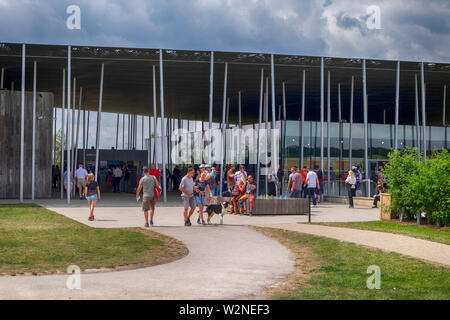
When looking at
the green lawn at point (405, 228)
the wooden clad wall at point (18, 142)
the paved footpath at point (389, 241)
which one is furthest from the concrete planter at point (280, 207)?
the wooden clad wall at point (18, 142)

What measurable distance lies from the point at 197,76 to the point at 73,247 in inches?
902

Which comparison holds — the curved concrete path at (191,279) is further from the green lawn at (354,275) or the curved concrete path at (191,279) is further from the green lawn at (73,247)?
the green lawn at (73,247)

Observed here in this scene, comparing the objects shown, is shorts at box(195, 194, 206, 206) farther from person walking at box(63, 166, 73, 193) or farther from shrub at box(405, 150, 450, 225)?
person walking at box(63, 166, 73, 193)

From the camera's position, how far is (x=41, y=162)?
95.5ft

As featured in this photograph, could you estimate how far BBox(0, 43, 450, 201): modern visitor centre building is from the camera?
28578 mm

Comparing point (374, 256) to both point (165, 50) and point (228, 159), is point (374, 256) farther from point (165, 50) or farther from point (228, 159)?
point (228, 159)

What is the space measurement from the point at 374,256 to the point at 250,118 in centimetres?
4518

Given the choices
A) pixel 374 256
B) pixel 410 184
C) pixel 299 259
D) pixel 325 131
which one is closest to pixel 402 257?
pixel 374 256

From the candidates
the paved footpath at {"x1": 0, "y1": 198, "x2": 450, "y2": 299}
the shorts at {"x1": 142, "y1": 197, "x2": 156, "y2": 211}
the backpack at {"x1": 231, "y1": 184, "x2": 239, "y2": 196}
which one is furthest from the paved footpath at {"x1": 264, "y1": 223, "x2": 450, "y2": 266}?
the backpack at {"x1": 231, "y1": 184, "x2": 239, "y2": 196}

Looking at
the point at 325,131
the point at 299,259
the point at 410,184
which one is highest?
the point at 325,131

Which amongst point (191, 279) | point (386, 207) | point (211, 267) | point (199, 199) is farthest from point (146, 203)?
point (386, 207)

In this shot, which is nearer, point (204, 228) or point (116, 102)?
point (204, 228)

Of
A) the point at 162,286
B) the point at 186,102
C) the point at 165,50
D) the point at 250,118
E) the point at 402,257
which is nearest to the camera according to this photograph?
the point at 162,286

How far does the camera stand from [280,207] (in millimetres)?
21406
